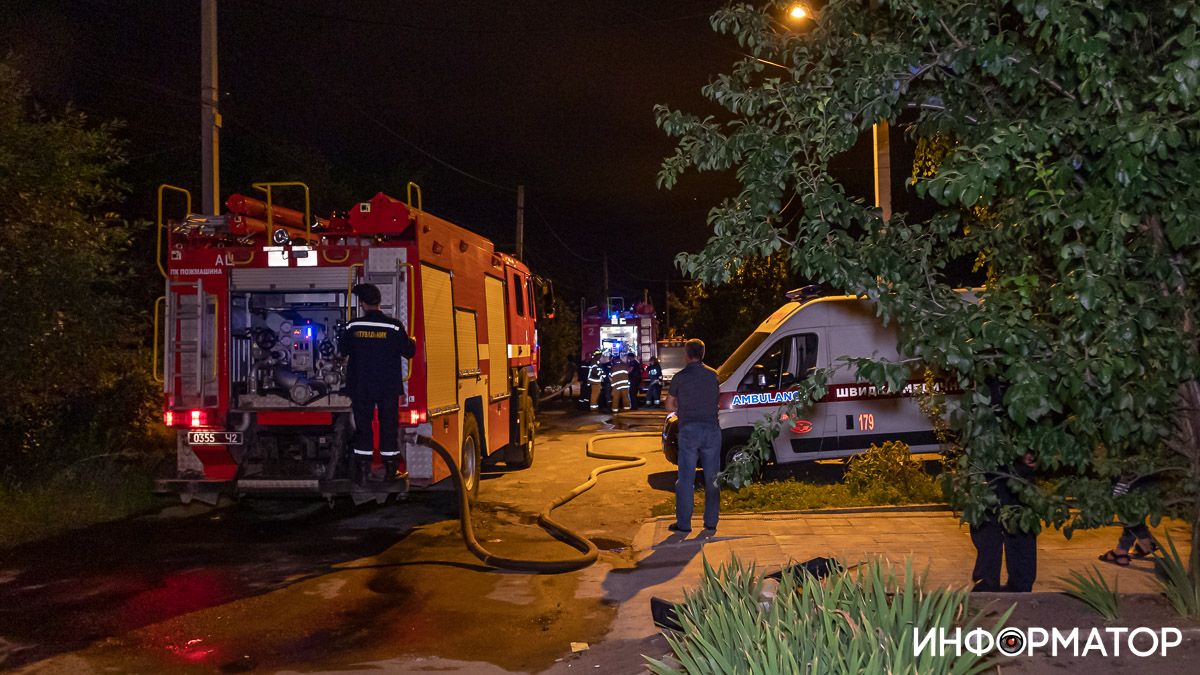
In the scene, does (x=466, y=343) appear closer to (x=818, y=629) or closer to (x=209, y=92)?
(x=209, y=92)

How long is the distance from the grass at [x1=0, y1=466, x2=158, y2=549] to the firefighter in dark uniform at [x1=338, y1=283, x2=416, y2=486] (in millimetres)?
3480

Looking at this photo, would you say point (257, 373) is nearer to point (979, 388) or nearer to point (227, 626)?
point (227, 626)

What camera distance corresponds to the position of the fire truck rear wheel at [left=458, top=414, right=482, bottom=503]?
38.5ft

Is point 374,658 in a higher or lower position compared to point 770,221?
lower

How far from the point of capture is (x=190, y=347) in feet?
33.3

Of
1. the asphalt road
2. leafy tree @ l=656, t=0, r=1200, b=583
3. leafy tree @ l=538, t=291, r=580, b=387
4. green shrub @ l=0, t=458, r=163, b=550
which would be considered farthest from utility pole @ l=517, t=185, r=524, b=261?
leafy tree @ l=656, t=0, r=1200, b=583

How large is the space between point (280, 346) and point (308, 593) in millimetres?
3451

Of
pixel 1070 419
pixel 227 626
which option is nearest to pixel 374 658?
pixel 227 626

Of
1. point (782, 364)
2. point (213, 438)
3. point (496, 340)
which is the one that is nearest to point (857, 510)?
point (782, 364)

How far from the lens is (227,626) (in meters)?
7.05

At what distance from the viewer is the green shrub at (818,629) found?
3947 mm

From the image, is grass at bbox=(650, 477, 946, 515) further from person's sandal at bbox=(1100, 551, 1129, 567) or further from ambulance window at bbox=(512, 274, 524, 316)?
ambulance window at bbox=(512, 274, 524, 316)

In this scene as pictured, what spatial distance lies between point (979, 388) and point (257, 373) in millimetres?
7648

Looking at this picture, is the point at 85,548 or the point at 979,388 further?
the point at 85,548
